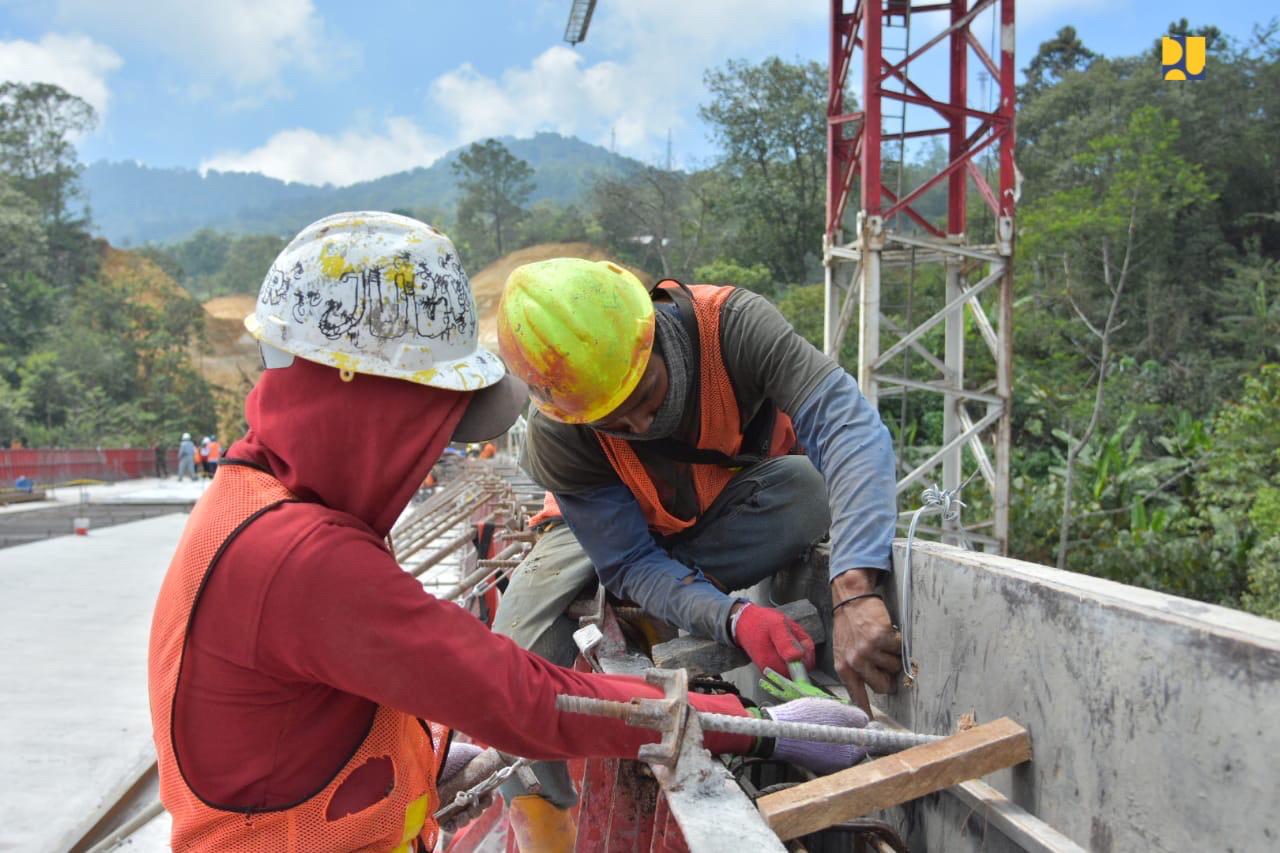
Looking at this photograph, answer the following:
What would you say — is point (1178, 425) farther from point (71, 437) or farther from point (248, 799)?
point (71, 437)

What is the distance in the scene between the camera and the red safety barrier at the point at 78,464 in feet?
88.5

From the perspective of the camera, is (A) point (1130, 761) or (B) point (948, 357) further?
(B) point (948, 357)

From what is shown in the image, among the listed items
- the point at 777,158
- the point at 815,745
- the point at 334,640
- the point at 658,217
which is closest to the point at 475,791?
the point at 815,745

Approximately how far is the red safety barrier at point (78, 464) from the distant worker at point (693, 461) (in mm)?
27898

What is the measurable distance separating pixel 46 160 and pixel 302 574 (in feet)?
225

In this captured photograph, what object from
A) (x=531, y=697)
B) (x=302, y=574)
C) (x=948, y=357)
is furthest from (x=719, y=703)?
(x=948, y=357)

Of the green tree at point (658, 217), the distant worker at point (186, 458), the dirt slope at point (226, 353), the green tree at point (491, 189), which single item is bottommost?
the distant worker at point (186, 458)

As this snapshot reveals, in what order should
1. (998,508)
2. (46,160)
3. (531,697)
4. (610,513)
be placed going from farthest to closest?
(46,160) < (998,508) < (610,513) < (531,697)

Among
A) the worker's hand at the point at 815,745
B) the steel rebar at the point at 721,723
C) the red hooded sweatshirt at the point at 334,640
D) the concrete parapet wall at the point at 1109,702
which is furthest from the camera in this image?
the worker's hand at the point at 815,745

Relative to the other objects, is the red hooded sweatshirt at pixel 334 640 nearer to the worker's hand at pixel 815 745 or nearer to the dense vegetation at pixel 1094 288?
the worker's hand at pixel 815 745

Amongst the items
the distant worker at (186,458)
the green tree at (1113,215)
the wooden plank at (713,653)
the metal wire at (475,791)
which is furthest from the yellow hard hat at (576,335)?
the distant worker at (186,458)

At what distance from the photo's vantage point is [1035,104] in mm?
34938

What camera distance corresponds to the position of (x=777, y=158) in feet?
112

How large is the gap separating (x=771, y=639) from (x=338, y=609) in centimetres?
128
